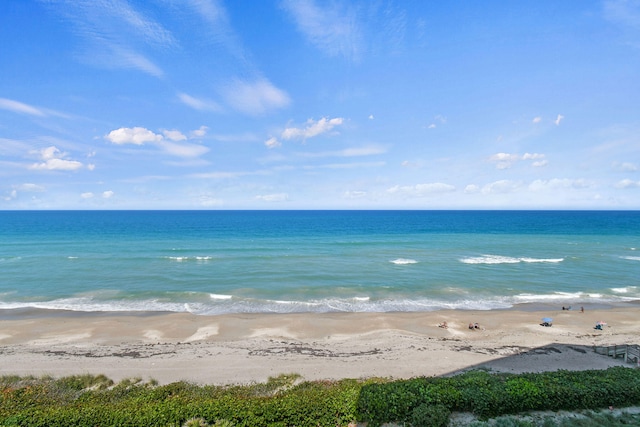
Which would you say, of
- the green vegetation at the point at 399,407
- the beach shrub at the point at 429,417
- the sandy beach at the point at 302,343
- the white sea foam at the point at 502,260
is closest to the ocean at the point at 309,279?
the white sea foam at the point at 502,260

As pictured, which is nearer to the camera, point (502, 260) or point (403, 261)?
point (403, 261)

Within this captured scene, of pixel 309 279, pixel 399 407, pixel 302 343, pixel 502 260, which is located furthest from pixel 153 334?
pixel 502 260

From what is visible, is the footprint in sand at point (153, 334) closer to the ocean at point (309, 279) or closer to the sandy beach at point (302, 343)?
the sandy beach at point (302, 343)

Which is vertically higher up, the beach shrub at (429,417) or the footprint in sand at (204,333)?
the beach shrub at (429,417)

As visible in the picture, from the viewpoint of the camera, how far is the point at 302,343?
773 inches

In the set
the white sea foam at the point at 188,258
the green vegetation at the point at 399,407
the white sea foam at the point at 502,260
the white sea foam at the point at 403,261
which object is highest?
the green vegetation at the point at 399,407

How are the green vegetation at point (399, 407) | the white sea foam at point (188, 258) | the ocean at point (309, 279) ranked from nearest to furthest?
the green vegetation at point (399, 407) → the ocean at point (309, 279) → the white sea foam at point (188, 258)

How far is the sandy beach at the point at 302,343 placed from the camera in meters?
15.6

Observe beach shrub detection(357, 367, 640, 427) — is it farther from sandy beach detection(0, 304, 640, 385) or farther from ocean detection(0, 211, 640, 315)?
ocean detection(0, 211, 640, 315)

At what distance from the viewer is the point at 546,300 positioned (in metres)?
28.8

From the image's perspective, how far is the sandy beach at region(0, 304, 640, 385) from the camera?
15.6 metres

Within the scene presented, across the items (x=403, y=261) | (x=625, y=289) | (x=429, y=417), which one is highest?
(x=429, y=417)

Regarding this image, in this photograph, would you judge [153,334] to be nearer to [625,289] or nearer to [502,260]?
[625,289]

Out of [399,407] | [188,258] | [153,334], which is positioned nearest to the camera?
[399,407]
